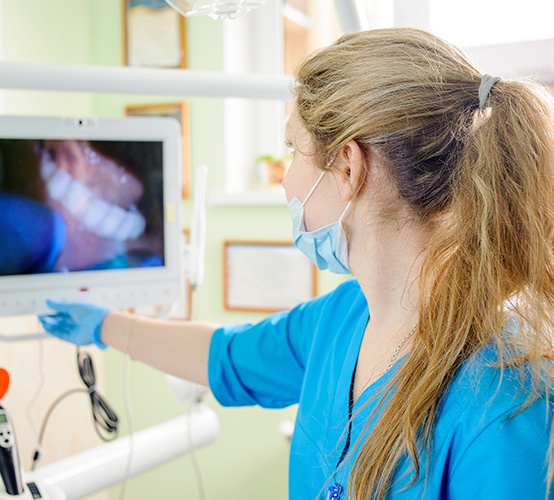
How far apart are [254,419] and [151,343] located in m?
0.98

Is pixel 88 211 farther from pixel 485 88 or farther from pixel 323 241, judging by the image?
pixel 485 88

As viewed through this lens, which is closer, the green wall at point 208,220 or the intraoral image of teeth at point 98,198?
the intraoral image of teeth at point 98,198

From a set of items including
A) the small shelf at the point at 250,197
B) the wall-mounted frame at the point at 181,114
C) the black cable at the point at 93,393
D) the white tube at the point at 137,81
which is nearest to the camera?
the white tube at the point at 137,81

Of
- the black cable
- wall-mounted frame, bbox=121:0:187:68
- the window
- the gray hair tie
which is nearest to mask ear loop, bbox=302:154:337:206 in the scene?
the gray hair tie

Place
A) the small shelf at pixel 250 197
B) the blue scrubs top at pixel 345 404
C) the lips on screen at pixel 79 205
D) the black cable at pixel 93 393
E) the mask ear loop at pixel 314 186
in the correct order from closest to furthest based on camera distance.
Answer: the blue scrubs top at pixel 345 404, the mask ear loop at pixel 314 186, the lips on screen at pixel 79 205, the black cable at pixel 93 393, the small shelf at pixel 250 197

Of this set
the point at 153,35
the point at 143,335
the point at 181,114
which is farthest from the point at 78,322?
the point at 153,35

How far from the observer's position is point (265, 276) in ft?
7.14

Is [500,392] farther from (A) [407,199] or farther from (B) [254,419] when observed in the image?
(B) [254,419]

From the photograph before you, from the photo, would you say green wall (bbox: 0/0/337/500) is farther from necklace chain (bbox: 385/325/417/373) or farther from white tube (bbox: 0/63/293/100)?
necklace chain (bbox: 385/325/417/373)

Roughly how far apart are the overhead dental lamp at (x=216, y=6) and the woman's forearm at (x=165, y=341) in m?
0.56

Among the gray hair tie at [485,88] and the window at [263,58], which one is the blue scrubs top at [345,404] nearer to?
the gray hair tie at [485,88]

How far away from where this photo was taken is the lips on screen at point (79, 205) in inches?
49.5

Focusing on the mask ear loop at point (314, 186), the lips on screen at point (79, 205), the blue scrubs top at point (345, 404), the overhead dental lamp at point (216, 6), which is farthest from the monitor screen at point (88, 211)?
the mask ear loop at point (314, 186)

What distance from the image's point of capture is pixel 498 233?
2.71ft
